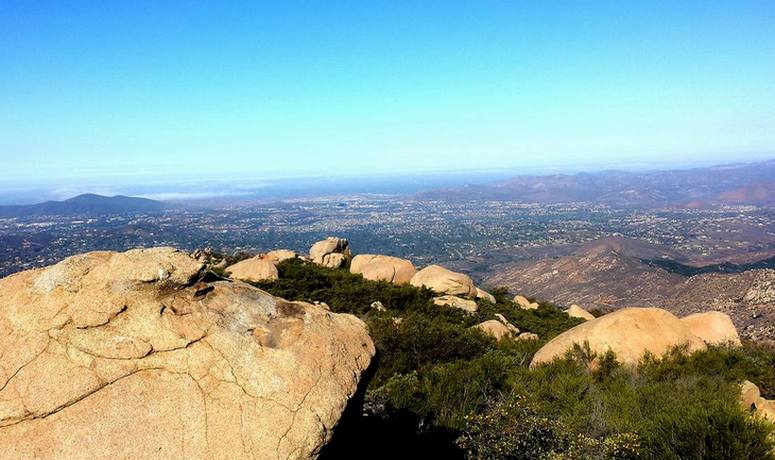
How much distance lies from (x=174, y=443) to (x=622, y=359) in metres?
12.8

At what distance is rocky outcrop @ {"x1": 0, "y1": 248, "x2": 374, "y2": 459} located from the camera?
14.8 ft

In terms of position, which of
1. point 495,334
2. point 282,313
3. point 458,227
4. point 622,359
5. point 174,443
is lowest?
point 458,227

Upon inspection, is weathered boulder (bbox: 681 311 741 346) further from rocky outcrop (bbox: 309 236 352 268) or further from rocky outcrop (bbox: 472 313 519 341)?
rocky outcrop (bbox: 309 236 352 268)

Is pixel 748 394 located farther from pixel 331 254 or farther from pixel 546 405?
pixel 331 254

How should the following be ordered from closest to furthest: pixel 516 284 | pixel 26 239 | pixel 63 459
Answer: pixel 63 459 < pixel 516 284 < pixel 26 239

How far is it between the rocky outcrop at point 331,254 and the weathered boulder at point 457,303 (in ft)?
33.3

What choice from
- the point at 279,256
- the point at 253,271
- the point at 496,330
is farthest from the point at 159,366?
the point at 279,256

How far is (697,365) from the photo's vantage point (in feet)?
41.0

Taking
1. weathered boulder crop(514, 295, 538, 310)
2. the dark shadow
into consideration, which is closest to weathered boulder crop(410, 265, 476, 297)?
weathered boulder crop(514, 295, 538, 310)

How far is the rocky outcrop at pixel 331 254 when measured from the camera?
33.1m

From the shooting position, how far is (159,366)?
195 inches

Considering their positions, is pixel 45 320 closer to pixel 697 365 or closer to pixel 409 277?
pixel 697 365

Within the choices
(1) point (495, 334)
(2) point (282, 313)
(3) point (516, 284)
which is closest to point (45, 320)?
(2) point (282, 313)

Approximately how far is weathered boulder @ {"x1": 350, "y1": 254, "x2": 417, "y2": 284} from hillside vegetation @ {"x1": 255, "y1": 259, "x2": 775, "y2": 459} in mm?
12427
